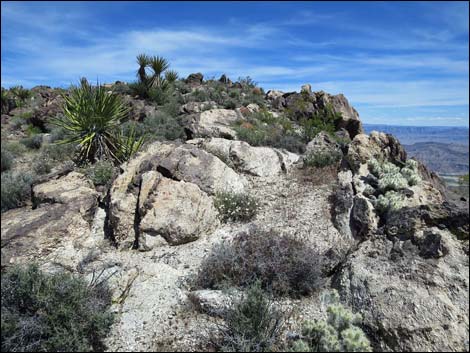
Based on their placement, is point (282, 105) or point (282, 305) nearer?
point (282, 305)

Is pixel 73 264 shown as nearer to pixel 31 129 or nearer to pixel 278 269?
pixel 278 269

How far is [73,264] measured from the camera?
542 centimetres

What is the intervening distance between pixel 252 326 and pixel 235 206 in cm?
331

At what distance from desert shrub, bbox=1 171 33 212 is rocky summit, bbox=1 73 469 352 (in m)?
0.03

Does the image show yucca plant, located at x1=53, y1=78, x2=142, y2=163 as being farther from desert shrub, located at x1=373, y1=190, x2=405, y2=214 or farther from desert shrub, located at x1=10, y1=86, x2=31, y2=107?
desert shrub, located at x1=10, y1=86, x2=31, y2=107

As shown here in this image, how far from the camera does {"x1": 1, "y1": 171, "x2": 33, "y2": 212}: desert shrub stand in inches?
251

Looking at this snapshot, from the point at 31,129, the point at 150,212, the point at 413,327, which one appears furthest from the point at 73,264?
the point at 31,129

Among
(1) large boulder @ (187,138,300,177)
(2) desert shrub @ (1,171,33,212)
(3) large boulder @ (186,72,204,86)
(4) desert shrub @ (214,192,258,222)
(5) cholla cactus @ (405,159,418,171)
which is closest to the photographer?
(2) desert shrub @ (1,171,33,212)

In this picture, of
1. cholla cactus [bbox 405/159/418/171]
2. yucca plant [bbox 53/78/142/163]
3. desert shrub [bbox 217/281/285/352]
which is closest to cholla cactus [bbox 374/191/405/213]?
cholla cactus [bbox 405/159/418/171]

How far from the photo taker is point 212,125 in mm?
11883

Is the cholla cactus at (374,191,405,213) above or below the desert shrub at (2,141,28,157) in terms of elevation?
below

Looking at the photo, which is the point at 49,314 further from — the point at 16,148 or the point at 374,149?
the point at 16,148

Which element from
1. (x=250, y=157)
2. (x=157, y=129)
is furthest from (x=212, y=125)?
(x=250, y=157)

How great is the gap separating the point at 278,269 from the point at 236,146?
5287 mm
